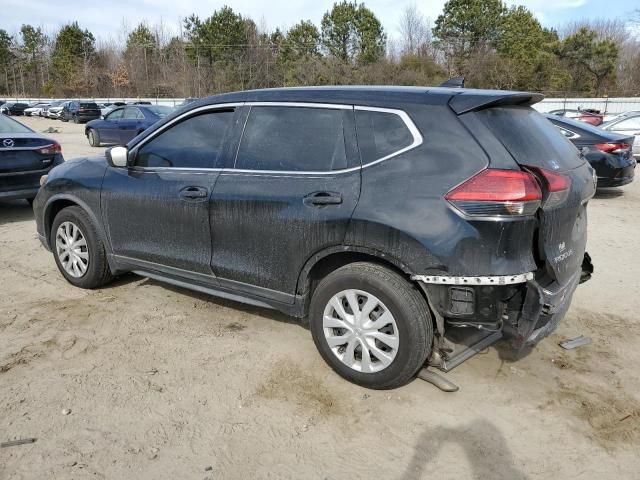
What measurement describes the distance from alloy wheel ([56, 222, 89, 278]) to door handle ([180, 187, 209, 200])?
1395 mm

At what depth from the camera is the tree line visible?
1860 inches

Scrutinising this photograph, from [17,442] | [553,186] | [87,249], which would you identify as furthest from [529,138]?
[87,249]

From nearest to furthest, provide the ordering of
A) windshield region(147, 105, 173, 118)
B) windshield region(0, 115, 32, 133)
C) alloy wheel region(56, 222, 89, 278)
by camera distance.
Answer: alloy wheel region(56, 222, 89, 278)
windshield region(0, 115, 32, 133)
windshield region(147, 105, 173, 118)

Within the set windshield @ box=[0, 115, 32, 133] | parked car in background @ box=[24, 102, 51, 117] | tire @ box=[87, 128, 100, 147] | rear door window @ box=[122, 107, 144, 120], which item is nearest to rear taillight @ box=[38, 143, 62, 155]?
windshield @ box=[0, 115, 32, 133]

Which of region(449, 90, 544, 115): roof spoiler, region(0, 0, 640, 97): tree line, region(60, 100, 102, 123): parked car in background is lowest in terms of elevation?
region(449, 90, 544, 115): roof spoiler

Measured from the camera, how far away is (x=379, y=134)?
3.20 meters

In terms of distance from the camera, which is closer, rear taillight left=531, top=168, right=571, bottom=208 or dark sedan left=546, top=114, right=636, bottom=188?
rear taillight left=531, top=168, right=571, bottom=208

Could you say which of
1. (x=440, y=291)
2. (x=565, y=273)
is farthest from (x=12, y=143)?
(x=565, y=273)

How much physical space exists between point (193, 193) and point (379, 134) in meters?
1.47

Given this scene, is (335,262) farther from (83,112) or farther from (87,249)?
(83,112)

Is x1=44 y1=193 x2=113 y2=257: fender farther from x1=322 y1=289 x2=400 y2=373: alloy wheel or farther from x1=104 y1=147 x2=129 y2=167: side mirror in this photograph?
x1=322 y1=289 x2=400 y2=373: alloy wheel

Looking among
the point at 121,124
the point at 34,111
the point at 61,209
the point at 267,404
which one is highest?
the point at 34,111

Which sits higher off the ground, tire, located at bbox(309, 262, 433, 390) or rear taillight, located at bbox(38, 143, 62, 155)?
rear taillight, located at bbox(38, 143, 62, 155)

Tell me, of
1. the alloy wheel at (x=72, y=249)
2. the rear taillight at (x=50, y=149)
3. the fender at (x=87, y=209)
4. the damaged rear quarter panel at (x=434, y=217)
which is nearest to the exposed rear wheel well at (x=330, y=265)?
the damaged rear quarter panel at (x=434, y=217)
